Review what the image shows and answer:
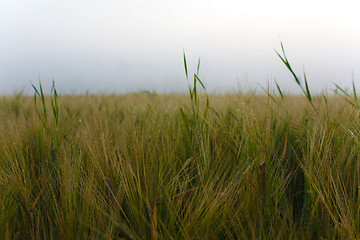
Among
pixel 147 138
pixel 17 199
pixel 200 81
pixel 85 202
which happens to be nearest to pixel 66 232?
pixel 85 202

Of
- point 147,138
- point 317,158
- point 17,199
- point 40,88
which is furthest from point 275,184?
point 40,88

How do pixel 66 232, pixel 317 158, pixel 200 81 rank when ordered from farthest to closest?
pixel 200 81
pixel 317 158
pixel 66 232

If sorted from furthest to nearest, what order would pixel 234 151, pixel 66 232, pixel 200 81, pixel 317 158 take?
pixel 200 81, pixel 234 151, pixel 317 158, pixel 66 232

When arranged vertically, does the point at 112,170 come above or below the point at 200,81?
below

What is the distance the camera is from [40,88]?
885 millimetres

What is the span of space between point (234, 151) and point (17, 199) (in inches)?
20.6

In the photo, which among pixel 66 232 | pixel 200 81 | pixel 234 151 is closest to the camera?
pixel 66 232

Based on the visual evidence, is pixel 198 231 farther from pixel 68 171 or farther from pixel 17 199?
pixel 17 199

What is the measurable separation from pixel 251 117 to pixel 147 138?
0.97 ft

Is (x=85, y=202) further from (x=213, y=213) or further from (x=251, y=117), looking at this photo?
(x=251, y=117)

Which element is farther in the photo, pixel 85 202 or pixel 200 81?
pixel 200 81

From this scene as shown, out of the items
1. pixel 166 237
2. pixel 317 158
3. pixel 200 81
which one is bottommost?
pixel 166 237

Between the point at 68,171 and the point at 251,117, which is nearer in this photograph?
the point at 68,171

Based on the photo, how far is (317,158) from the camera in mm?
542
